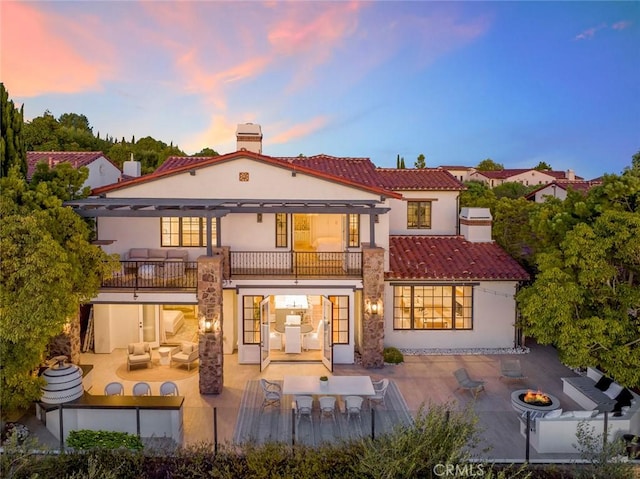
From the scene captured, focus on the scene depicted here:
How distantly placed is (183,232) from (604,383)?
52.3 feet

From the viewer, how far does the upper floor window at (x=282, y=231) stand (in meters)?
18.2

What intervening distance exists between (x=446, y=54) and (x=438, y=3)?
4.54 metres

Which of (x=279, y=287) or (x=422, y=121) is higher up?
(x=422, y=121)

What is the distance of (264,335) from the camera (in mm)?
15953

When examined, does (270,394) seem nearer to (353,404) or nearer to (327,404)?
(327,404)

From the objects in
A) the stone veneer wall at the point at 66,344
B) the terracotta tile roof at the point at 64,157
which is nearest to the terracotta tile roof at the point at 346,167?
the terracotta tile roof at the point at 64,157

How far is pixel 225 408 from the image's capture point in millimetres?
13008

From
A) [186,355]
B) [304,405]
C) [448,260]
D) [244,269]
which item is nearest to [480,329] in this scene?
[448,260]

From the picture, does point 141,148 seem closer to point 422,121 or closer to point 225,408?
point 422,121

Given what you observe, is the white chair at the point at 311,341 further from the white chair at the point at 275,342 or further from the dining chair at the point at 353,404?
the dining chair at the point at 353,404

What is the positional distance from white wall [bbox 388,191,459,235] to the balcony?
4.49 meters

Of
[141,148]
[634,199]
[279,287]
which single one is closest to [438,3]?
[634,199]

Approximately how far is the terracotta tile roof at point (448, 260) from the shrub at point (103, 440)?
34.8ft

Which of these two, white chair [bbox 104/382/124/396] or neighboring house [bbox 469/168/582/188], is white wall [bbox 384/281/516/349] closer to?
white chair [bbox 104/382/124/396]
